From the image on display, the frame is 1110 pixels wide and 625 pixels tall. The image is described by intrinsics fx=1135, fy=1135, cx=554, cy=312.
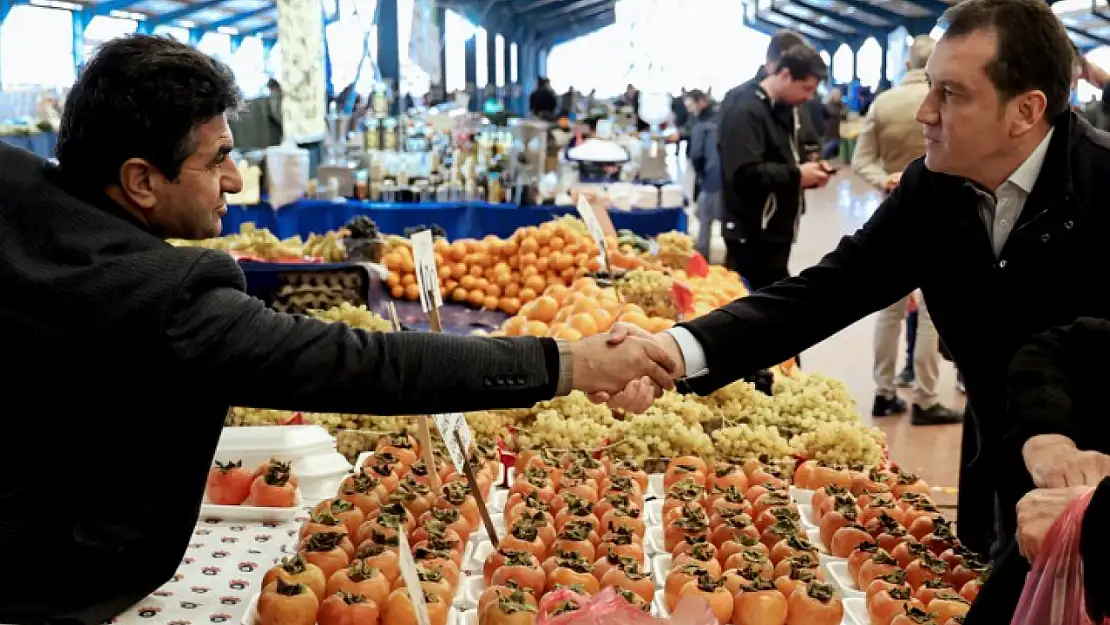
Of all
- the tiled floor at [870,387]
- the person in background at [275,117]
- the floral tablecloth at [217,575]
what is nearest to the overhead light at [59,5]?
the person in background at [275,117]

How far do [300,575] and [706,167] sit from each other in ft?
26.4

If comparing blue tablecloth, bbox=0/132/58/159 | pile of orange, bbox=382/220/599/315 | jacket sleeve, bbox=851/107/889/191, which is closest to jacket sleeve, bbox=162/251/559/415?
pile of orange, bbox=382/220/599/315

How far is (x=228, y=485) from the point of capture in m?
2.39

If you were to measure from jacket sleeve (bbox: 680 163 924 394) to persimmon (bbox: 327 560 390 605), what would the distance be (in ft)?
2.64

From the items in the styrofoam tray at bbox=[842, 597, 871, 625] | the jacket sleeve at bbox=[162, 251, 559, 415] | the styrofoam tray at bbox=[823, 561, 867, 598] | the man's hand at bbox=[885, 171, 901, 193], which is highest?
the man's hand at bbox=[885, 171, 901, 193]

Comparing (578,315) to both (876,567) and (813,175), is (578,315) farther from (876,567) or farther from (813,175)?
(813,175)

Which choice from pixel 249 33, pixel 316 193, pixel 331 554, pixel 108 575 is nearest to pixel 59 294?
pixel 108 575

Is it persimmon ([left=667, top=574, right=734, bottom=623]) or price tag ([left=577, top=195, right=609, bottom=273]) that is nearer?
persimmon ([left=667, top=574, right=734, bottom=623])

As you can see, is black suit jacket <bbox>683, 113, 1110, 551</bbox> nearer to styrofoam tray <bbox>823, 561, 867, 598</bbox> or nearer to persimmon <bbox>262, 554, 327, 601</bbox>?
styrofoam tray <bbox>823, 561, 867, 598</bbox>

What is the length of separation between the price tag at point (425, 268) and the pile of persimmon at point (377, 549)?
35 cm

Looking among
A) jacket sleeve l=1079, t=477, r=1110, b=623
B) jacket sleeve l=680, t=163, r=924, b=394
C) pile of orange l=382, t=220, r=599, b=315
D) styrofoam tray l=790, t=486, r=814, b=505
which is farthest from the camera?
pile of orange l=382, t=220, r=599, b=315

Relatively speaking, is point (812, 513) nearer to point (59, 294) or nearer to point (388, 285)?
point (59, 294)

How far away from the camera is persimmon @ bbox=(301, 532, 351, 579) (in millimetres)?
1922

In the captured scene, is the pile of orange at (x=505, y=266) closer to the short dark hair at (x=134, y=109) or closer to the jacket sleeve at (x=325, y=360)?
the jacket sleeve at (x=325, y=360)
